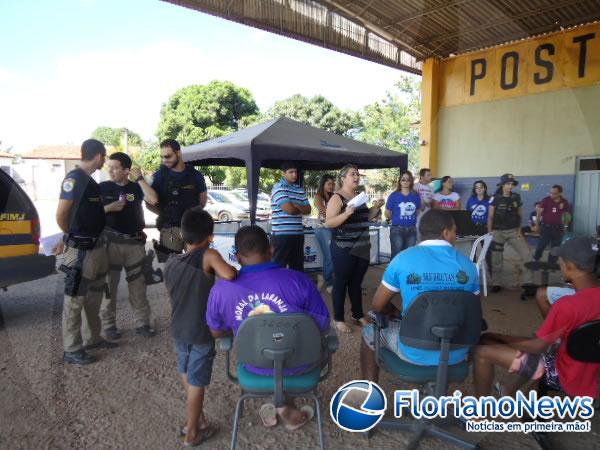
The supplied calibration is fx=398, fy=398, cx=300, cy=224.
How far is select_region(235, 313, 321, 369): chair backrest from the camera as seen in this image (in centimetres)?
164

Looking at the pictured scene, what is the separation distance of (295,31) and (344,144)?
5.04ft

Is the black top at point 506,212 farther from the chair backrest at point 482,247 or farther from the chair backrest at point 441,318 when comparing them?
the chair backrest at point 441,318

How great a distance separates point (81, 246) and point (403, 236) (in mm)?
3634

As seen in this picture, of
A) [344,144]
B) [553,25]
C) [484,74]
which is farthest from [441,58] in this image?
[344,144]

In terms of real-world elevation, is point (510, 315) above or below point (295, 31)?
below

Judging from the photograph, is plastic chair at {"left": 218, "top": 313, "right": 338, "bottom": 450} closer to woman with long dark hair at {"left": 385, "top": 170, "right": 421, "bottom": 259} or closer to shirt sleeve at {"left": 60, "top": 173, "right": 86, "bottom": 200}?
shirt sleeve at {"left": 60, "top": 173, "right": 86, "bottom": 200}

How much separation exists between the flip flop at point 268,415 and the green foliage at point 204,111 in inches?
147

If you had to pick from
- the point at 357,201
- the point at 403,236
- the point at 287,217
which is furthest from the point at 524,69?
the point at 357,201

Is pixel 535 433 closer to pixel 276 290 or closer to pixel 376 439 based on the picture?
pixel 376 439

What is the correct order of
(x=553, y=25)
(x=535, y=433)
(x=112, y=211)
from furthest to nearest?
(x=553, y=25)
(x=112, y=211)
(x=535, y=433)

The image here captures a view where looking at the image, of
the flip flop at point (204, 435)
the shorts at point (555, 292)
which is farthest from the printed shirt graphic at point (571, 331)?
the flip flop at point (204, 435)

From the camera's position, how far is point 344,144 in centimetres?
529

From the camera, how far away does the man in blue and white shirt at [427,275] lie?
1.94 m

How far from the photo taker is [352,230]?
357 cm
